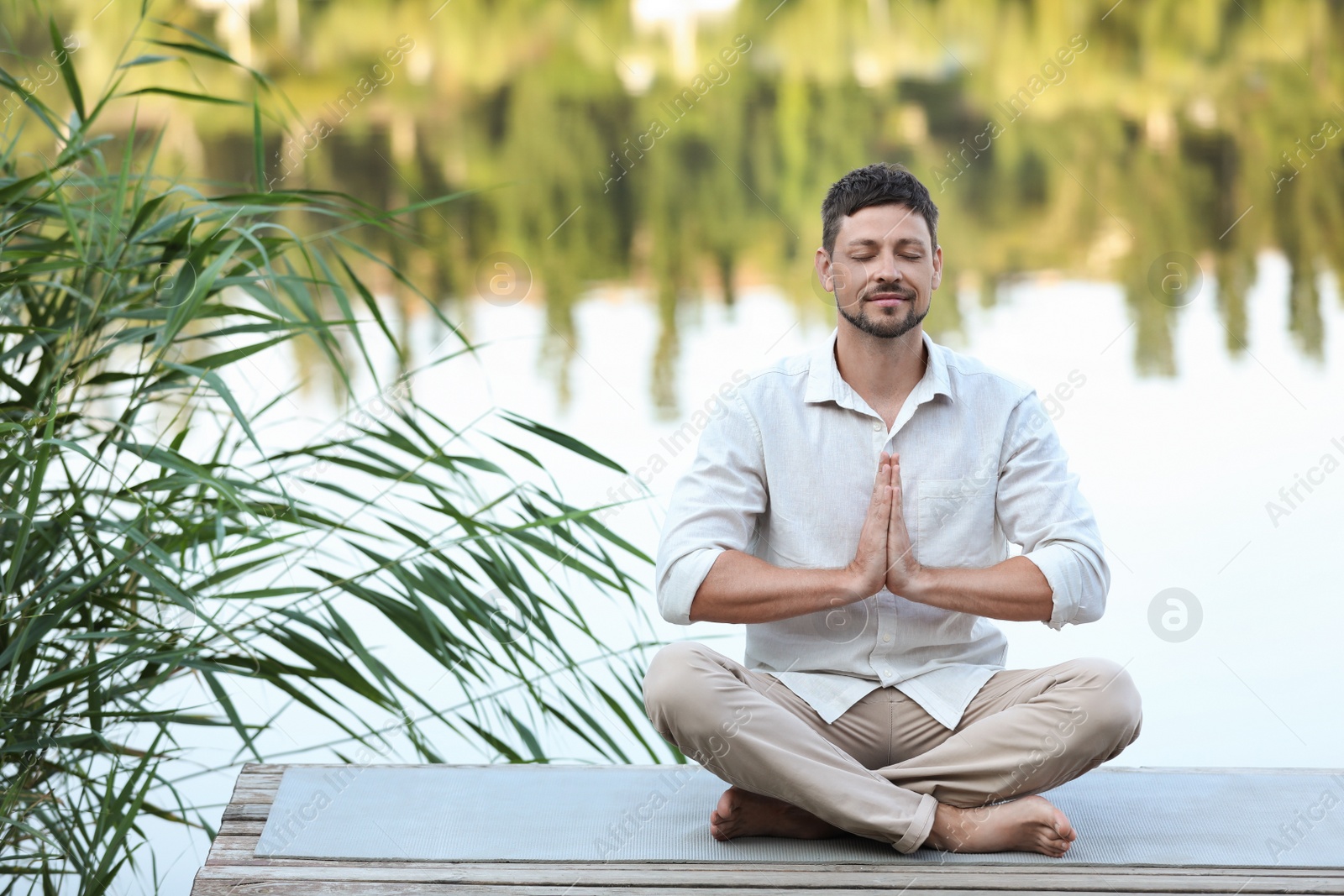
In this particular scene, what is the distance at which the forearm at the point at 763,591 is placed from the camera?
1.97 m

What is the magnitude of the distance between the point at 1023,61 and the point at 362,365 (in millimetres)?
3444

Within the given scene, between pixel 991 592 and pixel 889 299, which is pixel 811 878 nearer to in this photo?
pixel 991 592

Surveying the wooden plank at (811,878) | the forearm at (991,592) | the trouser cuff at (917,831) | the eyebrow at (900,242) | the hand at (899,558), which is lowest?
the wooden plank at (811,878)

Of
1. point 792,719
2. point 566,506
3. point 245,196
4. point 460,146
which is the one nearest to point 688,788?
point 792,719

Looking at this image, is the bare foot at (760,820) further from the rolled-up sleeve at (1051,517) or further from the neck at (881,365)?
the neck at (881,365)

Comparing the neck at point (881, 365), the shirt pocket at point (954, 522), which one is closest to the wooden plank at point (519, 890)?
the shirt pocket at point (954, 522)

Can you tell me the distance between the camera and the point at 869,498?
Result: 214 cm

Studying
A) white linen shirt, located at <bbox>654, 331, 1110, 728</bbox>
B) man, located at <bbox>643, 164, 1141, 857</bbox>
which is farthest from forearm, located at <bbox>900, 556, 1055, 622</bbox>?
white linen shirt, located at <bbox>654, 331, 1110, 728</bbox>

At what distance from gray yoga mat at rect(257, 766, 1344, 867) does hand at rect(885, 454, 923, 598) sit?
1.19 feet

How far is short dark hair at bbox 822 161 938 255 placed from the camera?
2105 millimetres

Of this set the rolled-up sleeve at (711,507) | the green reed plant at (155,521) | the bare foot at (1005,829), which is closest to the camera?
the bare foot at (1005,829)

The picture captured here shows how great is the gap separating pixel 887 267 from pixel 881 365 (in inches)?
6.6

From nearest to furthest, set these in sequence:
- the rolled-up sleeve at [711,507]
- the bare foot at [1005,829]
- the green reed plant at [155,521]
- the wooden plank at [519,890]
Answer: the wooden plank at [519,890], the bare foot at [1005,829], the rolled-up sleeve at [711,507], the green reed plant at [155,521]

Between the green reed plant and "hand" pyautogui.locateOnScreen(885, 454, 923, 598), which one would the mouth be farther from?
the green reed plant
